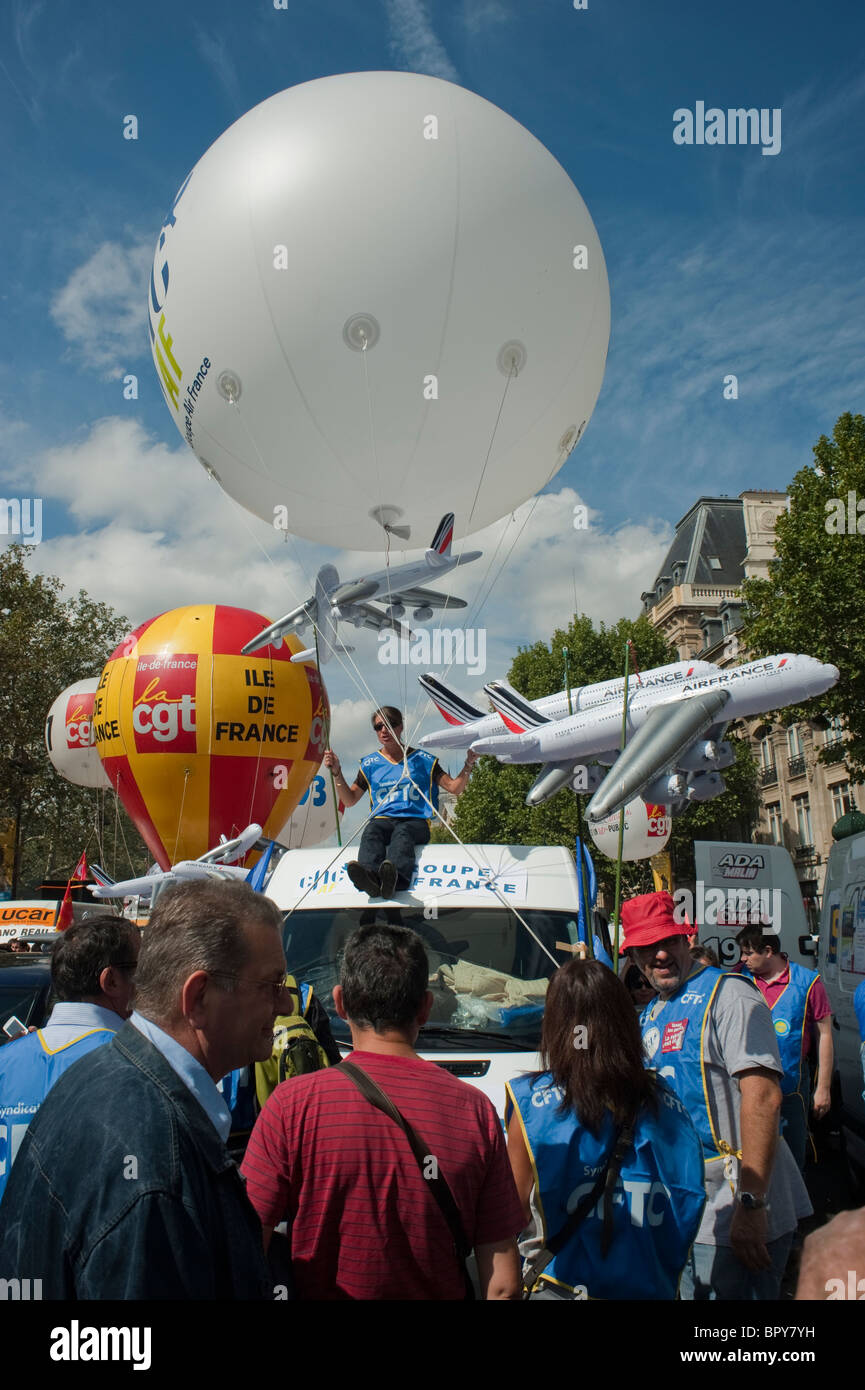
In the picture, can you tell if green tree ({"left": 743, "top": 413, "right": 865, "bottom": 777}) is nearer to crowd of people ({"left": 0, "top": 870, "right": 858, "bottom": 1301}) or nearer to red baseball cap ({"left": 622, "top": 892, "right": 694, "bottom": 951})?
red baseball cap ({"left": 622, "top": 892, "right": 694, "bottom": 951})

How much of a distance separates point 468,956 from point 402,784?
64.5 inches

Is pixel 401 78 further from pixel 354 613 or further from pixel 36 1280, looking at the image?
pixel 36 1280

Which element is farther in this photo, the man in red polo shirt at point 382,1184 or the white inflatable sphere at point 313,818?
the white inflatable sphere at point 313,818

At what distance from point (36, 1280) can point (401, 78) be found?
26.0 feet

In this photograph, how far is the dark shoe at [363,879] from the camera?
17.3ft

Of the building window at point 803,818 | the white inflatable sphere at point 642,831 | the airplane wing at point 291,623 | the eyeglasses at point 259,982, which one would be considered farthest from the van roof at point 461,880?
the building window at point 803,818

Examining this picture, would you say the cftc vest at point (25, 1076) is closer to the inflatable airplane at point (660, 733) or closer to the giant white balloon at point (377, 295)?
the giant white balloon at point (377, 295)

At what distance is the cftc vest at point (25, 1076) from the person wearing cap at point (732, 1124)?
2.14m

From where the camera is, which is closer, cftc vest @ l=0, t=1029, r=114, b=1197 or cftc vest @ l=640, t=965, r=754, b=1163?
cftc vest @ l=0, t=1029, r=114, b=1197

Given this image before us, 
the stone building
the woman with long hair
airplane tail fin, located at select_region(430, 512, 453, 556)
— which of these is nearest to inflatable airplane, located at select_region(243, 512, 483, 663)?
airplane tail fin, located at select_region(430, 512, 453, 556)

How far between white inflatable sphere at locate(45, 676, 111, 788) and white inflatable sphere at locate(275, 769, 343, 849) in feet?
14.0

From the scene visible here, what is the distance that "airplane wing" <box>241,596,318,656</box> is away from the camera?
10430 millimetres

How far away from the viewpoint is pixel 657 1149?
2707mm

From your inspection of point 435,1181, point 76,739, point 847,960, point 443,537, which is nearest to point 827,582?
point 847,960
